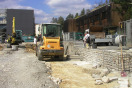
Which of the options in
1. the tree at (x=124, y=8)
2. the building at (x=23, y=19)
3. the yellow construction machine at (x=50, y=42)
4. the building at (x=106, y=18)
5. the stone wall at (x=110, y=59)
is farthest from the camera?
the building at (x=23, y=19)

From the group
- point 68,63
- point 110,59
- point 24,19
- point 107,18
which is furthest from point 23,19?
point 110,59

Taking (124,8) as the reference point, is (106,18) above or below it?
below

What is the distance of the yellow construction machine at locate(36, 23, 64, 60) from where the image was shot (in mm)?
12422

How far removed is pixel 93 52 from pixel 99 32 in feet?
45.9

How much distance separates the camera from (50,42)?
12.5 metres

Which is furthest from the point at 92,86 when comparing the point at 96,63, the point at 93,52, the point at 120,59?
the point at 93,52

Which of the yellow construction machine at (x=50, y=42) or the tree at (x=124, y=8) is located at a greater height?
the tree at (x=124, y=8)

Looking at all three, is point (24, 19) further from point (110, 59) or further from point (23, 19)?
point (110, 59)

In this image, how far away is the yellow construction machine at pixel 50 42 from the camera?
1242 cm

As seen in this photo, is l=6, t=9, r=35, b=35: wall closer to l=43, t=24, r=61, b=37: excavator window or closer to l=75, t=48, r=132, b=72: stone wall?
l=43, t=24, r=61, b=37: excavator window

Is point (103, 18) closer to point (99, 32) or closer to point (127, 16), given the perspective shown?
point (127, 16)

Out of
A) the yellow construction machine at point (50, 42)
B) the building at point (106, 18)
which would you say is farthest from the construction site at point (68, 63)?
the building at point (106, 18)

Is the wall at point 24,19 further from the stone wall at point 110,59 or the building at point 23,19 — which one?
the stone wall at point 110,59

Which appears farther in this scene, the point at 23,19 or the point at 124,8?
the point at 23,19
